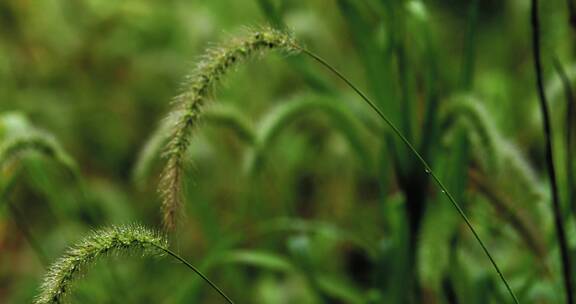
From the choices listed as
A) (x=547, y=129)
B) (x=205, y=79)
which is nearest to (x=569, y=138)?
(x=547, y=129)

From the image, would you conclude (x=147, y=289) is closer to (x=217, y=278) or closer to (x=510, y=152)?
(x=217, y=278)

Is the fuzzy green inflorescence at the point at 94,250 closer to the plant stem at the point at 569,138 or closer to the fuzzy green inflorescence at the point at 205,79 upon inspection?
the fuzzy green inflorescence at the point at 205,79

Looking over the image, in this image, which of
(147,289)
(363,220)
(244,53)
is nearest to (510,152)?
(244,53)

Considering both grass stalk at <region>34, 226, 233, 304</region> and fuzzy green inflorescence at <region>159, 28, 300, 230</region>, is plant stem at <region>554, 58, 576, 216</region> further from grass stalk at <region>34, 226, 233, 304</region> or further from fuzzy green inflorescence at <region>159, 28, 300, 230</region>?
grass stalk at <region>34, 226, 233, 304</region>

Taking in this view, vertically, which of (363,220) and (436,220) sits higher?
(363,220)

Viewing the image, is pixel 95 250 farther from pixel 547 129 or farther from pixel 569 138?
pixel 569 138

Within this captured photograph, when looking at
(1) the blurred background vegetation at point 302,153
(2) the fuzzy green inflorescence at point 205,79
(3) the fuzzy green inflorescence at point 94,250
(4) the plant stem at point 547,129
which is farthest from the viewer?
(1) the blurred background vegetation at point 302,153

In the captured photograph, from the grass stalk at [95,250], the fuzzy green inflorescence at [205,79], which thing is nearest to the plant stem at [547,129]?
the fuzzy green inflorescence at [205,79]
